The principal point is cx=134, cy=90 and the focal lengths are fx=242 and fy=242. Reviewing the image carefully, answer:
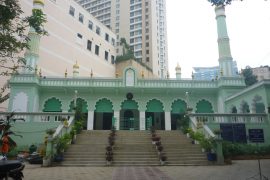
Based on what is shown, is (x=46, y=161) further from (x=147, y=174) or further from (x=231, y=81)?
(x=231, y=81)

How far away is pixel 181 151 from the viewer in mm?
13469

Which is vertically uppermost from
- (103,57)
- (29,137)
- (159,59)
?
(159,59)

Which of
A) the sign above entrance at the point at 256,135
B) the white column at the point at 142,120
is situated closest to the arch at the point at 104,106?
the white column at the point at 142,120

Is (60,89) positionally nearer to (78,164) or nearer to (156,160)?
(78,164)

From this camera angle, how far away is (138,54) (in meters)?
68.6

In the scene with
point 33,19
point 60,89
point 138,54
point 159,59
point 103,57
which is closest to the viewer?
point 33,19

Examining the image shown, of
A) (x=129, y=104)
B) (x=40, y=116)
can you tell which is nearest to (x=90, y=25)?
(x=129, y=104)

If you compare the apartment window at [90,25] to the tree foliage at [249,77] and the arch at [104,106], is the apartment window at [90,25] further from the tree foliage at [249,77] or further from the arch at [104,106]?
the tree foliage at [249,77]

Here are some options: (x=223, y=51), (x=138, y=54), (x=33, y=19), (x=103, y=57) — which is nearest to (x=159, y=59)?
(x=138, y=54)

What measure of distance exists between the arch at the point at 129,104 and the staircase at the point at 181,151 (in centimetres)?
604

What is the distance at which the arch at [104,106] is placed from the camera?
2173 cm

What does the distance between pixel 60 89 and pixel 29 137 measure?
6230mm

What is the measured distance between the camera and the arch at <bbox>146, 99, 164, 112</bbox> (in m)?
21.9

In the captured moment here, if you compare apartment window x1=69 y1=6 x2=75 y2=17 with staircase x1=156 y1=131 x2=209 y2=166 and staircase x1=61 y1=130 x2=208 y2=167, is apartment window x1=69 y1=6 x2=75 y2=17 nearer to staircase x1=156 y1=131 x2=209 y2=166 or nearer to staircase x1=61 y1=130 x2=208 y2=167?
staircase x1=61 y1=130 x2=208 y2=167
